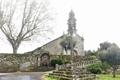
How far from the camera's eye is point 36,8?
64500 millimetres

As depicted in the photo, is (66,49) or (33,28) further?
(66,49)

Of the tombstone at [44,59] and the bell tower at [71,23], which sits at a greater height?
the bell tower at [71,23]

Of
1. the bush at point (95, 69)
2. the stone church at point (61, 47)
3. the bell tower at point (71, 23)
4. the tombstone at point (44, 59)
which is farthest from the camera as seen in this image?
the bell tower at point (71, 23)

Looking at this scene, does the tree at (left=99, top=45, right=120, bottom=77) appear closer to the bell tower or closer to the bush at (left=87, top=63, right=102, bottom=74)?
the bush at (left=87, top=63, right=102, bottom=74)

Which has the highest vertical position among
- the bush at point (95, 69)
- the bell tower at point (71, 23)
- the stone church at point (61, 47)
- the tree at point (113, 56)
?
the bell tower at point (71, 23)

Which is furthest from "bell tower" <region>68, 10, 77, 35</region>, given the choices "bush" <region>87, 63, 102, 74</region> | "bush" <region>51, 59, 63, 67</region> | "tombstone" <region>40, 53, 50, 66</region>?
"bush" <region>87, 63, 102, 74</region>

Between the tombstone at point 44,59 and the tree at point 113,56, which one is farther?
the tombstone at point 44,59

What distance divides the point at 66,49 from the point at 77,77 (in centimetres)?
4402

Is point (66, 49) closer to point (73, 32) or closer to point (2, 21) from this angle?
point (73, 32)

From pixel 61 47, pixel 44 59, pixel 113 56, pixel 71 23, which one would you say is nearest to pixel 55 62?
pixel 44 59

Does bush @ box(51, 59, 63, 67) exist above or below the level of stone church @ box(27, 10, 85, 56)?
below

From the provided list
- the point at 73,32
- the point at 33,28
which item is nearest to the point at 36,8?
the point at 33,28

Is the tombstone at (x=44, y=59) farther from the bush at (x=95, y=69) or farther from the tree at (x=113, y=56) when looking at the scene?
the tree at (x=113, y=56)

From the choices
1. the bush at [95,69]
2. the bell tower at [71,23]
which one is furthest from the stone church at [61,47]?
the bush at [95,69]
